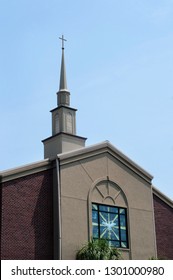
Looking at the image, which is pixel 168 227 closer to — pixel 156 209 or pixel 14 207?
pixel 156 209

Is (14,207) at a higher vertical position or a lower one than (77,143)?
lower

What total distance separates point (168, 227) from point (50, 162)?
31.1 ft

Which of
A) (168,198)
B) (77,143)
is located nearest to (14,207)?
(77,143)

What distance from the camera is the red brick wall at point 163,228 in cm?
3384

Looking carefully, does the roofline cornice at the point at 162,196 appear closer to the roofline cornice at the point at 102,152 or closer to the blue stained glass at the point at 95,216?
the roofline cornice at the point at 102,152

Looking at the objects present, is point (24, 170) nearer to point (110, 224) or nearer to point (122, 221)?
point (110, 224)

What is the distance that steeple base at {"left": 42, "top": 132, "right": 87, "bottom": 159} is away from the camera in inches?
1390

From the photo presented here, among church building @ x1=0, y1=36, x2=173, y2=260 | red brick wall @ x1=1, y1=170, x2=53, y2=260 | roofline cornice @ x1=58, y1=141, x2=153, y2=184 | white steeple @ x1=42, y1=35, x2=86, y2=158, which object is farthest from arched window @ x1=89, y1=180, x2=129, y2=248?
white steeple @ x1=42, y1=35, x2=86, y2=158

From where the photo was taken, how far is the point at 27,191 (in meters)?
28.6

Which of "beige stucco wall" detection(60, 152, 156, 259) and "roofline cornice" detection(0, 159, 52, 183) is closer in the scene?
"roofline cornice" detection(0, 159, 52, 183)

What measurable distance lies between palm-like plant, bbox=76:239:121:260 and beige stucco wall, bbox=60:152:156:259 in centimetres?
45

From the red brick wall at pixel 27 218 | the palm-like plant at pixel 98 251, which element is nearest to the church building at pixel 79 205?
the red brick wall at pixel 27 218

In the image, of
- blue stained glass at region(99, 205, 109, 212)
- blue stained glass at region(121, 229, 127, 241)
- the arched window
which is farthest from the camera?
blue stained glass at region(121, 229, 127, 241)

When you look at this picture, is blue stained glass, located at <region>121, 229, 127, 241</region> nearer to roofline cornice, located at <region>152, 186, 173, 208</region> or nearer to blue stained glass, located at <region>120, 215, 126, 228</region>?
blue stained glass, located at <region>120, 215, 126, 228</region>
